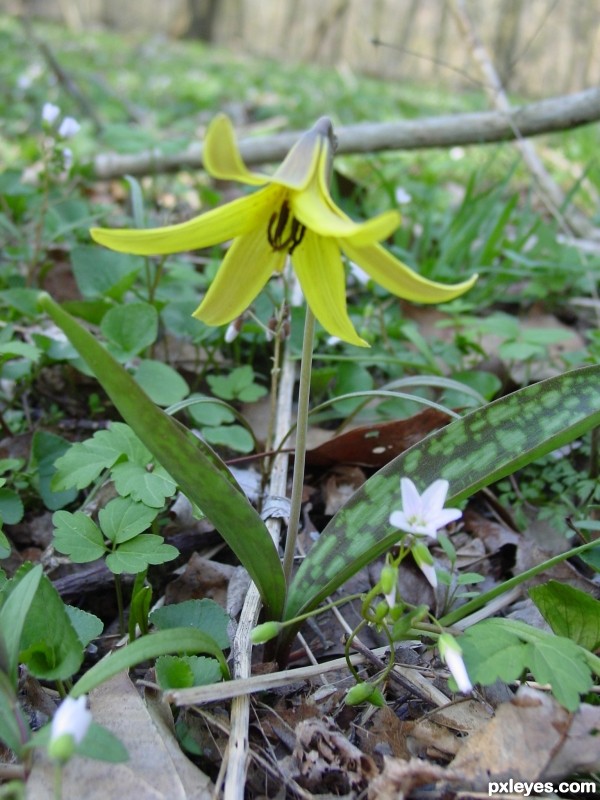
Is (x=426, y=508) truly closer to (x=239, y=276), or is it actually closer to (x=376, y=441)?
(x=239, y=276)

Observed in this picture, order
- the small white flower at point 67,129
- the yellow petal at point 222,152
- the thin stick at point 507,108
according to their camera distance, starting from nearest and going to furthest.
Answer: the yellow petal at point 222,152 < the small white flower at point 67,129 < the thin stick at point 507,108

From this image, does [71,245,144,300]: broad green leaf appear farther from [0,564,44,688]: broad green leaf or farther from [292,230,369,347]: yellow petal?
[0,564,44,688]: broad green leaf

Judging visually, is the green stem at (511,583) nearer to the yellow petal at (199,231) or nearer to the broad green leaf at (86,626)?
the broad green leaf at (86,626)

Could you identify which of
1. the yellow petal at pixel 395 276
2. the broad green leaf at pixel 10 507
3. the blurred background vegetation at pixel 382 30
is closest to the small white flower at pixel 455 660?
the yellow petal at pixel 395 276

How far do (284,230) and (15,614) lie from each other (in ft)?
2.30

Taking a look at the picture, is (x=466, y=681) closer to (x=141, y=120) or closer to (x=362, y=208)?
(x=362, y=208)

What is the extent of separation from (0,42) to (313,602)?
9.62 m

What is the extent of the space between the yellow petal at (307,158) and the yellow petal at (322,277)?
113mm

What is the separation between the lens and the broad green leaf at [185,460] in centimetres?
99

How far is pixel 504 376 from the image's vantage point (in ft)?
7.36

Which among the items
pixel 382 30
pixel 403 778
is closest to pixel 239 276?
pixel 403 778

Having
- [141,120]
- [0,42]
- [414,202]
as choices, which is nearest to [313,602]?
[414,202]

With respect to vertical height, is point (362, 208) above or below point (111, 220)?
below

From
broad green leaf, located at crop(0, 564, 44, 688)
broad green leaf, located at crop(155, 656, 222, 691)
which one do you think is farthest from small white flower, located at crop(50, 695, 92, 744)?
broad green leaf, located at crop(155, 656, 222, 691)
